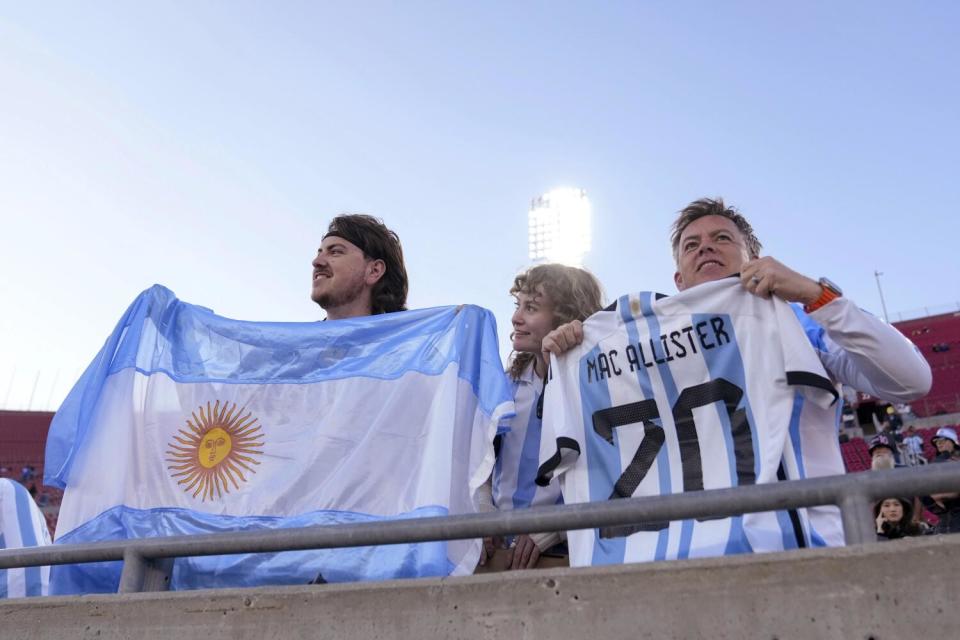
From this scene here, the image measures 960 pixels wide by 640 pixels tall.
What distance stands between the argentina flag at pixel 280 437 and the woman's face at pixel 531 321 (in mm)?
183

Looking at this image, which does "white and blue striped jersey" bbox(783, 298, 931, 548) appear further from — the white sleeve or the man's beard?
the man's beard

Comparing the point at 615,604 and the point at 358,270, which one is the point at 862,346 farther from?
the point at 358,270

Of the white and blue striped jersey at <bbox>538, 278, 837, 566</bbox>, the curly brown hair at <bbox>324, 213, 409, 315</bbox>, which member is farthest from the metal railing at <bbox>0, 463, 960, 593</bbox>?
the curly brown hair at <bbox>324, 213, 409, 315</bbox>

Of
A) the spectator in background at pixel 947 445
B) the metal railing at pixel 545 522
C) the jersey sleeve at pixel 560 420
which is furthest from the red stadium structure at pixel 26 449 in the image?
the jersey sleeve at pixel 560 420

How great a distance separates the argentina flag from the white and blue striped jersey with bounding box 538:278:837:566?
0.28 metres

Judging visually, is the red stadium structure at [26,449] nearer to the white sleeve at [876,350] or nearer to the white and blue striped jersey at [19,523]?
the white and blue striped jersey at [19,523]

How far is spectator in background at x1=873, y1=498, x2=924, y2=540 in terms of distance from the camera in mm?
3895

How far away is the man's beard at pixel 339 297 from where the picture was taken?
3367 mm

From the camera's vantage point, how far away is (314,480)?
2627 millimetres

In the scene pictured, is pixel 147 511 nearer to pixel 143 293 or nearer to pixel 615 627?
pixel 143 293

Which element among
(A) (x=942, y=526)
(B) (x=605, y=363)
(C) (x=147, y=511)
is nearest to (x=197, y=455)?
(C) (x=147, y=511)

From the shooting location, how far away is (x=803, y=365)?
201 centimetres

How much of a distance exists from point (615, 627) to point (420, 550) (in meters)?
0.86

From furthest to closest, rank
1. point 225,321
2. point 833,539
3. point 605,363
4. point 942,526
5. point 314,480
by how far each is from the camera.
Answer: point 942,526 → point 225,321 → point 314,480 → point 605,363 → point 833,539
